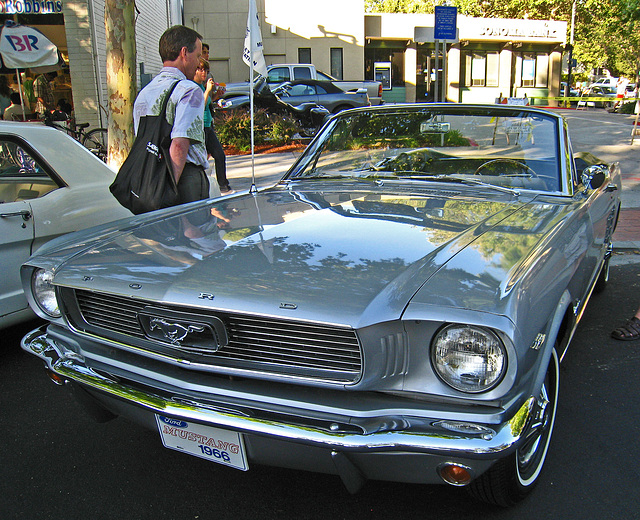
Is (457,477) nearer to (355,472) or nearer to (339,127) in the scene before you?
(355,472)

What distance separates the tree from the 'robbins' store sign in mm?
5476

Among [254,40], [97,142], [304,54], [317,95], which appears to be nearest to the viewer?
[254,40]

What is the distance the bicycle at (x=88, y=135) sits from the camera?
10609mm

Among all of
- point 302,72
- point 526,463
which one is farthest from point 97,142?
point 526,463

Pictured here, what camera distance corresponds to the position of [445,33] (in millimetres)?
11148

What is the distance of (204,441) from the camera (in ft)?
6.58

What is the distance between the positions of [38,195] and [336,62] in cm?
2577

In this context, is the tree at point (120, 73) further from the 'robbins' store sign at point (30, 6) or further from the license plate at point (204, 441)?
the license plate at point (204, 441)

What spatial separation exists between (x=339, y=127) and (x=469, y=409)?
Result: 2421 millimetres

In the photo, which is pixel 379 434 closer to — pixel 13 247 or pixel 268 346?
pixel 268 346

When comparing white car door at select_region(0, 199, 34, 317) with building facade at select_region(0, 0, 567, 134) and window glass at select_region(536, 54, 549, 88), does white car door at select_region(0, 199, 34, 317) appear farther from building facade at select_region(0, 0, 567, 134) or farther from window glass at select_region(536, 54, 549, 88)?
window glass at select_region(536, 54, 549, 88)

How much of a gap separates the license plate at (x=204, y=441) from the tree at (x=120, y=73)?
19.8 feet

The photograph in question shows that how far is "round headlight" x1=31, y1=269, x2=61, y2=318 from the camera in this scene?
8.05 ft

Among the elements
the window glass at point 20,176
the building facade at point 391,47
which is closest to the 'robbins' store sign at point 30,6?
the window glass at point 20,176
